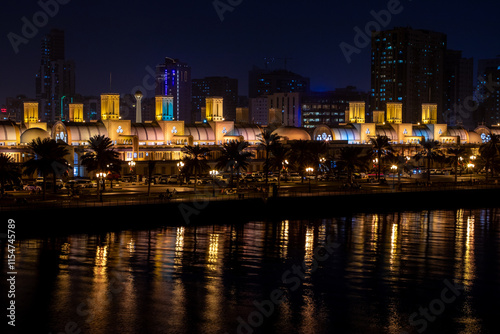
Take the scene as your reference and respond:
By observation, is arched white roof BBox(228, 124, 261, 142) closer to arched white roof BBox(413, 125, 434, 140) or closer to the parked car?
the parked car

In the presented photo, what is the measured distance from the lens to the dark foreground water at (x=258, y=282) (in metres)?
32.8

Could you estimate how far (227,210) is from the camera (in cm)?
6544

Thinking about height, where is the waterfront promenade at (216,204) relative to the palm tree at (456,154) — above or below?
below

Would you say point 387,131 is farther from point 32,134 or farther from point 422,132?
point 32,134

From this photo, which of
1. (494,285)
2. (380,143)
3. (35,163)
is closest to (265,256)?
(494,285)

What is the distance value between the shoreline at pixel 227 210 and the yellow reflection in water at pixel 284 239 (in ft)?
11.7

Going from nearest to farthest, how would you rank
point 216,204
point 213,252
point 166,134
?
1. point 213,252
2. point 216,204
3. point 166,134

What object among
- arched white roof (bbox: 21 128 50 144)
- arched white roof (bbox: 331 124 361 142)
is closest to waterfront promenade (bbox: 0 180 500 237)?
arched white roof (bbox: 21 128 50 144)

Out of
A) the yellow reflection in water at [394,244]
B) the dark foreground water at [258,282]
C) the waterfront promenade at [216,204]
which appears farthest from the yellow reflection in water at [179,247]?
the yellow reflection in water at [394,244]

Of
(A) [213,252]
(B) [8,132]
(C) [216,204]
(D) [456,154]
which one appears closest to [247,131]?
(D) [456,154]

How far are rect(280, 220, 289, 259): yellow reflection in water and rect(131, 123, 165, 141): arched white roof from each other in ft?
148

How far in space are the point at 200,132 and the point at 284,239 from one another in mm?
61346

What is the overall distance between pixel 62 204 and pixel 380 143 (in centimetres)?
4865

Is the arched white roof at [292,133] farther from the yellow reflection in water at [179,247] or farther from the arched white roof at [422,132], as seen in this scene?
the yellow reflection in water at [179,247]
